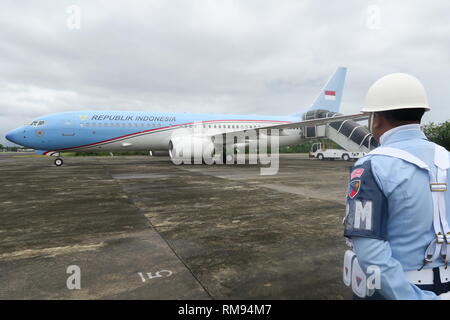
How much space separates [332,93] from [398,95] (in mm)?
26879

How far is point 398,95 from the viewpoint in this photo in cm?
132

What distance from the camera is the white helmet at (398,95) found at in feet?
4.30

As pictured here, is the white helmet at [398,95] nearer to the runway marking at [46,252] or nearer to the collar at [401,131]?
the collar at [401,131]

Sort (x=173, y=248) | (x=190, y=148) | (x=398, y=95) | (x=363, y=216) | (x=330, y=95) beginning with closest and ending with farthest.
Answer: (x=363, y=216), (x=398, y=95), (x=173, y=248), (x=190, y=148), (x=330, y=95)

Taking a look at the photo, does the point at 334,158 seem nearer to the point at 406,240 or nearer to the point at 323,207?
the point at 323,207

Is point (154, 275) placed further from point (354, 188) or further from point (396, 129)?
point (396, 129)

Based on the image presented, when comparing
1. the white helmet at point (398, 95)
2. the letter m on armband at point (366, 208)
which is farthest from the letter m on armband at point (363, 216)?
the white helmet at point (398, 95)

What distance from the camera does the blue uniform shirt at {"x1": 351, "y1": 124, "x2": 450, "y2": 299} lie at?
114cm

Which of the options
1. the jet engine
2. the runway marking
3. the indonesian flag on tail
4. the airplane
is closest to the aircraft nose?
the airplane

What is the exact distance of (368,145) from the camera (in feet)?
62.3

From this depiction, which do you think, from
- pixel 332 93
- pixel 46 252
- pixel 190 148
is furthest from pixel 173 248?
pixel 332 93

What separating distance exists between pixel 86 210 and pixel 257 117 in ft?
59.8

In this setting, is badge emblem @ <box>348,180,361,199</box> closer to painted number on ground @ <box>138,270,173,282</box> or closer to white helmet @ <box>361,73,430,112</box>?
white helmet @ <box>361,73,430,112</box>
